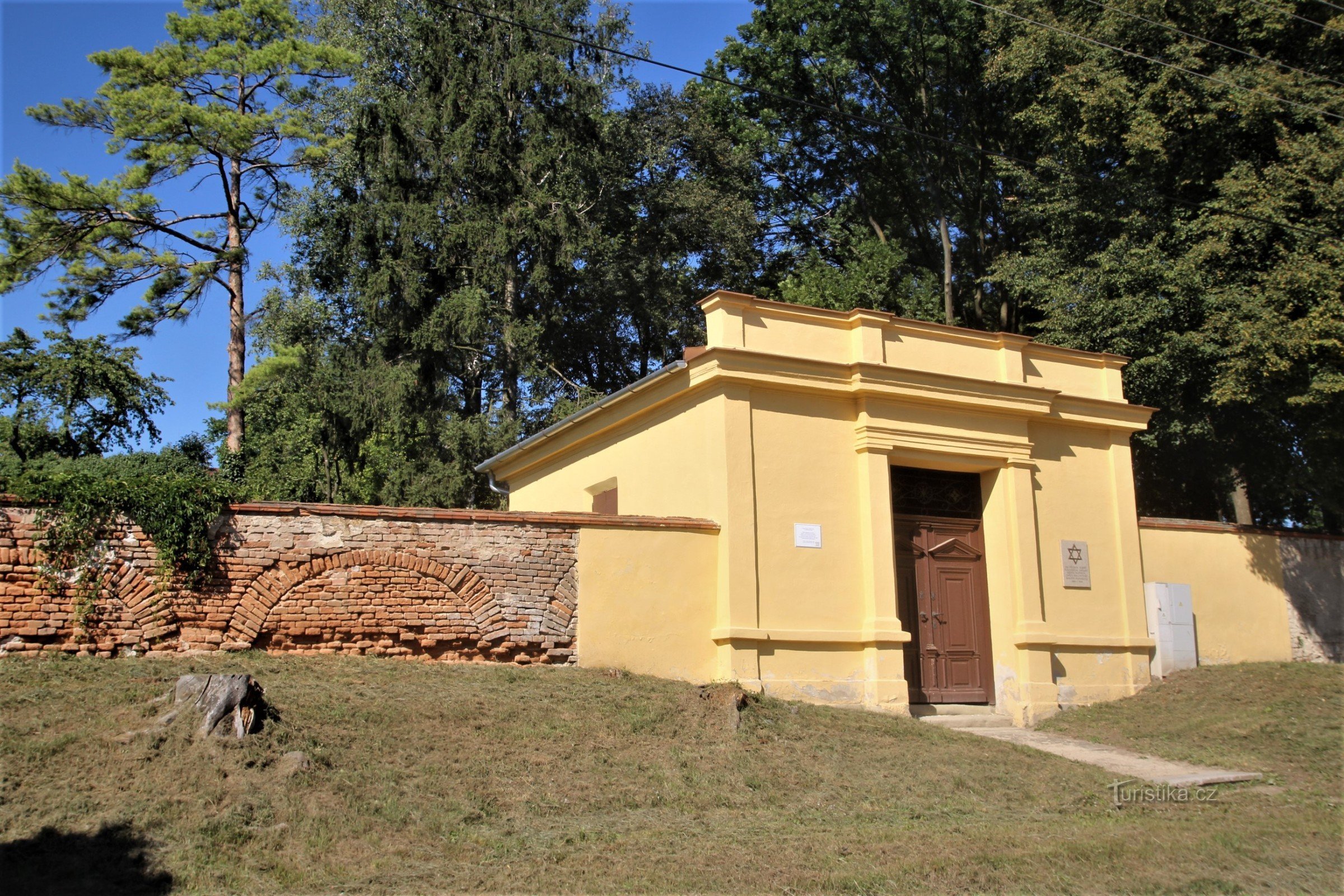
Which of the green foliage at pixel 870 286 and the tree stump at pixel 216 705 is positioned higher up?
the green foliage at pixel 870 286

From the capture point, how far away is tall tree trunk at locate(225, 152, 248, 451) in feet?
80.7

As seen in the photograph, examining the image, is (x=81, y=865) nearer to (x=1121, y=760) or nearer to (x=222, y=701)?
(x=222, y=701)

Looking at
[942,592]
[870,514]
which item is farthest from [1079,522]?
[870,514]

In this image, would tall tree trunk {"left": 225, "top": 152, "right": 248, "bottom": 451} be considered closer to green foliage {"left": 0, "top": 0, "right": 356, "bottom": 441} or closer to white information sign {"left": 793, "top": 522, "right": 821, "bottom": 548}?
green foliage {"left": 0, "top": 0, "right": 356, "bottom": 441}

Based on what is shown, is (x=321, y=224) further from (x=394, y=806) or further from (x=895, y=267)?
(x=394, y=806)

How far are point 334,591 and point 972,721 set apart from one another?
757 cm

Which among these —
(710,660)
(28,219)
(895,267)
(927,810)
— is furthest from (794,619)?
(28,219)

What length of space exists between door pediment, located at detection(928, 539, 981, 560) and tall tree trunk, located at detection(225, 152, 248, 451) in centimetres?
1658

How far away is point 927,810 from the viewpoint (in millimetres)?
8547

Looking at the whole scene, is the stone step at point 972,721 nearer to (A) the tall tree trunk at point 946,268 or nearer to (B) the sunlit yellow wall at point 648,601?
(B) the sunlit yellow wall at point 648,601

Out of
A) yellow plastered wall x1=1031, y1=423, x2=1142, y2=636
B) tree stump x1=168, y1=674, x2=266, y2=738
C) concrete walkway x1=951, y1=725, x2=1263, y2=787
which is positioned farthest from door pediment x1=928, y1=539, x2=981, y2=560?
tree stump x1=168, y1=674, x2=266, y2=738

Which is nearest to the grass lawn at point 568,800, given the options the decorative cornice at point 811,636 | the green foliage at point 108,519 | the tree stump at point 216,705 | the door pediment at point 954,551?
the tree stump at point 216,705

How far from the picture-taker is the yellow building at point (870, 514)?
38.9ft

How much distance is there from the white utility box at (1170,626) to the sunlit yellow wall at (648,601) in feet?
22.1
